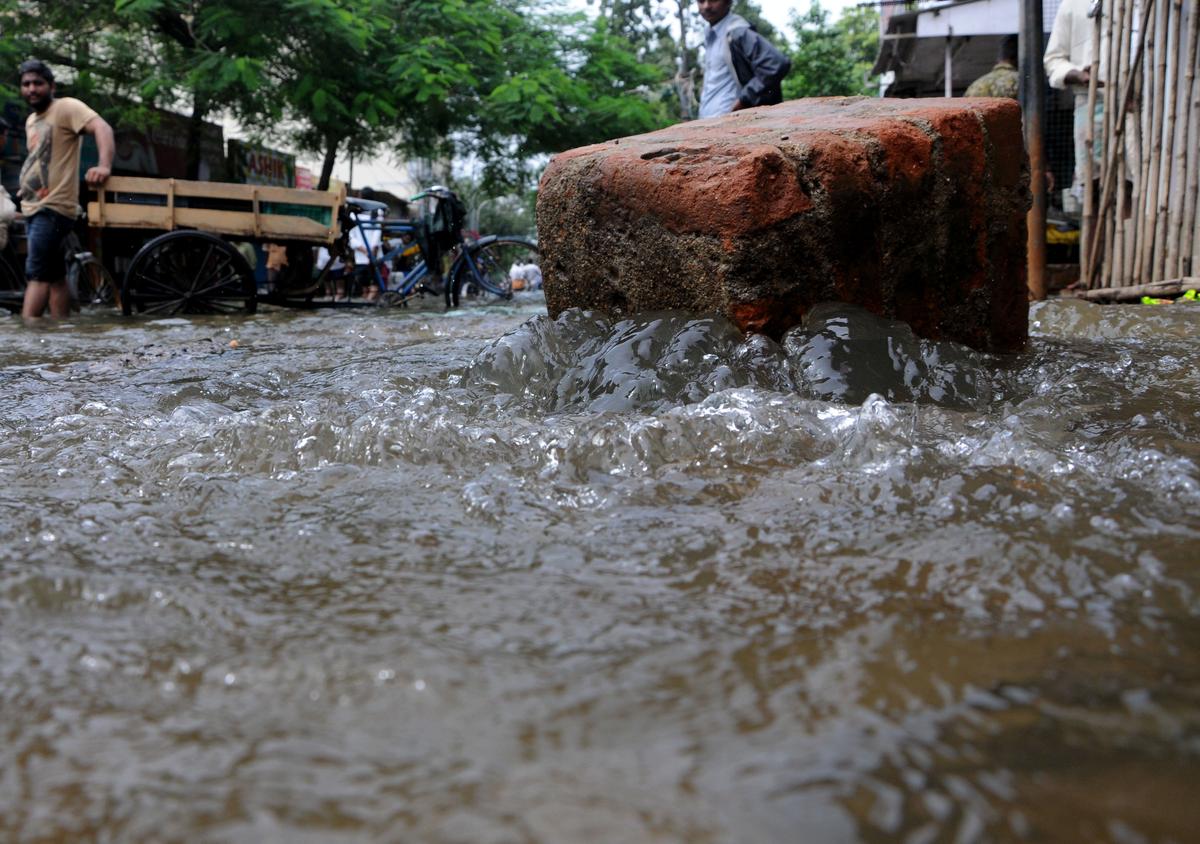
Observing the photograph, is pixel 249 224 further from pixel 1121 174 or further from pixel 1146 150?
pixel 1146 150

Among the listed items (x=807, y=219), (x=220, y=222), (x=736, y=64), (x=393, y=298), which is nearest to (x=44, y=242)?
(x=220, y=222)

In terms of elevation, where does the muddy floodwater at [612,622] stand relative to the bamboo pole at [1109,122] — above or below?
below

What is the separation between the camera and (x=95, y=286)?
29.1 feet

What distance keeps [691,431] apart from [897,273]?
120 cm

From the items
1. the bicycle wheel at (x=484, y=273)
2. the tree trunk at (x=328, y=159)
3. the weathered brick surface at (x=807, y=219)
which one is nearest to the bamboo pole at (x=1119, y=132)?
the weathered brick surface at (x=807, y=219)

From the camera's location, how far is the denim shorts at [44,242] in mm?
7180

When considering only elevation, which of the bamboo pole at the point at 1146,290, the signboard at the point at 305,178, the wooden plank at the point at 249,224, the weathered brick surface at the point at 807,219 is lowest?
the bamboo pole at the point at 1146,290

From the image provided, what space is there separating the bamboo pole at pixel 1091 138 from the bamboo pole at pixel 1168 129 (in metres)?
0.65

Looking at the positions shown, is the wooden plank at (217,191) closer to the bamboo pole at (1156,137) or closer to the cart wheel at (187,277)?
the cart wheel at (187,277)

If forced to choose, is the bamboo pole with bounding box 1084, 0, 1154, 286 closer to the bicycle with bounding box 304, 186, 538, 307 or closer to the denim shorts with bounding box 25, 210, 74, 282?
the bicycle with bounding box 304, 186, 538, 307

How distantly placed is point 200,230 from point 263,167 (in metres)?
10.8

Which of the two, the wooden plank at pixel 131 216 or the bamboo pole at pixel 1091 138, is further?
the wooden plank at pixel 131 216

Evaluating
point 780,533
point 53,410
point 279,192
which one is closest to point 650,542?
point 780,533

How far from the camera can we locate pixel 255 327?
22.6 ft
